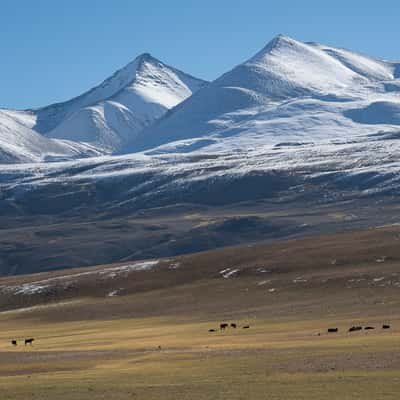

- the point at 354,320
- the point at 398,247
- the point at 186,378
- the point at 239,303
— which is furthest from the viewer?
the point at 398,247

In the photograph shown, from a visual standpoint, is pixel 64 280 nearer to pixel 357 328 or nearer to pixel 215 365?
pixel 357 328

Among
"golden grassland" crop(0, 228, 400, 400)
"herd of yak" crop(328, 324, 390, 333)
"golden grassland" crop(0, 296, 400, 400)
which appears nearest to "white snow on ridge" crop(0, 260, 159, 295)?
"golden grassland" crop(0, 228, 400, 400)

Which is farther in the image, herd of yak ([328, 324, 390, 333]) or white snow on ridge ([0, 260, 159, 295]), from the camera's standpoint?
white snow on ridge ([0, 260, 159, 295])

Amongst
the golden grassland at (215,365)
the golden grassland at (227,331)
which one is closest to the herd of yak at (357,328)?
the golden grassland at (227,331)

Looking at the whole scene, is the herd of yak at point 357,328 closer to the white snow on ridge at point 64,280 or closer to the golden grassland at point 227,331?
the golden grassland at point 227,331

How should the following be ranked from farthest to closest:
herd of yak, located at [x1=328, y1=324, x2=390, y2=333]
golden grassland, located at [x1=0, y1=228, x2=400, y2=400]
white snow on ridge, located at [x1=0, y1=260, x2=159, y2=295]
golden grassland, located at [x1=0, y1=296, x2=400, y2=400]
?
white snow on ridge, located at [x1=0, y1=260, x2=159, y2=295]
herd of yak, located at [x1=328, y1=324, x2=390, y2=333]
golden grassland, located at [x1=0, y1=228, x2=400, y2=400]
golden grassland, located at [x1=0, y1=296, x2=400, y2=400]

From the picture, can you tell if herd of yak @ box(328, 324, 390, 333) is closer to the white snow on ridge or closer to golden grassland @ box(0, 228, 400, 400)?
golden grassland @ box(0, 228, 400, 400)

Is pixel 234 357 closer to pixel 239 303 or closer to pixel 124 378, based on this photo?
pixel 124 378

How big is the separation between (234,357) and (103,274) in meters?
77.7

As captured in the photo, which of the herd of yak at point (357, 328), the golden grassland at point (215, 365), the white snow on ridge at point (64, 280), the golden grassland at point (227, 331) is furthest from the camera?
the white snow on ridge at point (64, 280)

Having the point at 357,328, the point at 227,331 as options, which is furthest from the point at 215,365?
the point at 227,331

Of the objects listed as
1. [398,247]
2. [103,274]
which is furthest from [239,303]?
[103,274]

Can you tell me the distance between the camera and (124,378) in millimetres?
42906

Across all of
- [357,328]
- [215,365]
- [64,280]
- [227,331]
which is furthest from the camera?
[64,280]
